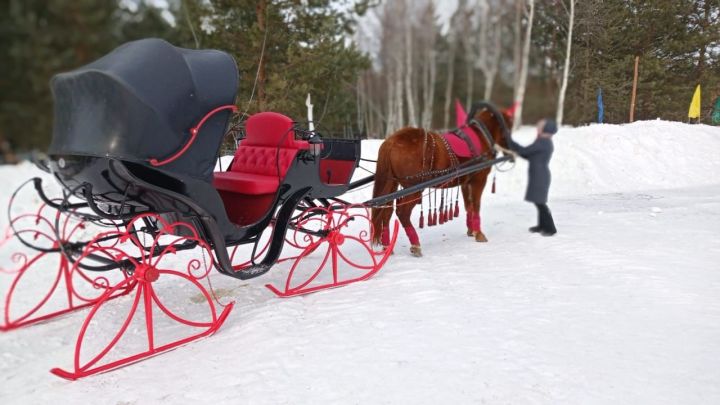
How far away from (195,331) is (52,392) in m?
0.99

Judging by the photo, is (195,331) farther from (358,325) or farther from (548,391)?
(548,391)

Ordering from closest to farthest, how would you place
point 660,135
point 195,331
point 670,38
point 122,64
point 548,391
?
point 548,391 < point 122,64 < point 195,331 < point 670,38 < point 660,135

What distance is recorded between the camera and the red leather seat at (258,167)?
11.4ft

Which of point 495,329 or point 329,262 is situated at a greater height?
point 495,329

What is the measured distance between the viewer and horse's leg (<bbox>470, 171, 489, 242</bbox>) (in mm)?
5078

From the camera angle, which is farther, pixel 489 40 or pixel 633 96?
pixel 489 40

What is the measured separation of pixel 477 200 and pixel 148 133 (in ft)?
12.8

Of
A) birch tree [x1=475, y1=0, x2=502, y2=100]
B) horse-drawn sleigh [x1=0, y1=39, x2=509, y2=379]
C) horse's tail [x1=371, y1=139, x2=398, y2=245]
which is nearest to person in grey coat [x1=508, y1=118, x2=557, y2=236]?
horse-drawn sleigh [x1=0, y1=39, x2=509, y2=379]

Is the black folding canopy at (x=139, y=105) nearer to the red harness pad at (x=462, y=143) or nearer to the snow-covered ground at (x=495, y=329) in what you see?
the snow-covered ground at (x=495, y=329)

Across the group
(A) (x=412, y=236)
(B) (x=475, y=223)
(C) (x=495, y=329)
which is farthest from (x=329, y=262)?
(C) (x=495, y=329)

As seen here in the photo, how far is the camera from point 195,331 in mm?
3232

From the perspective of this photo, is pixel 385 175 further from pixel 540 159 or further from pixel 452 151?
pixel 540 159

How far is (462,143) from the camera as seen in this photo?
189 inches

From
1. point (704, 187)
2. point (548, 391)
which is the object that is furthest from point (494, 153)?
point (548, 391)
